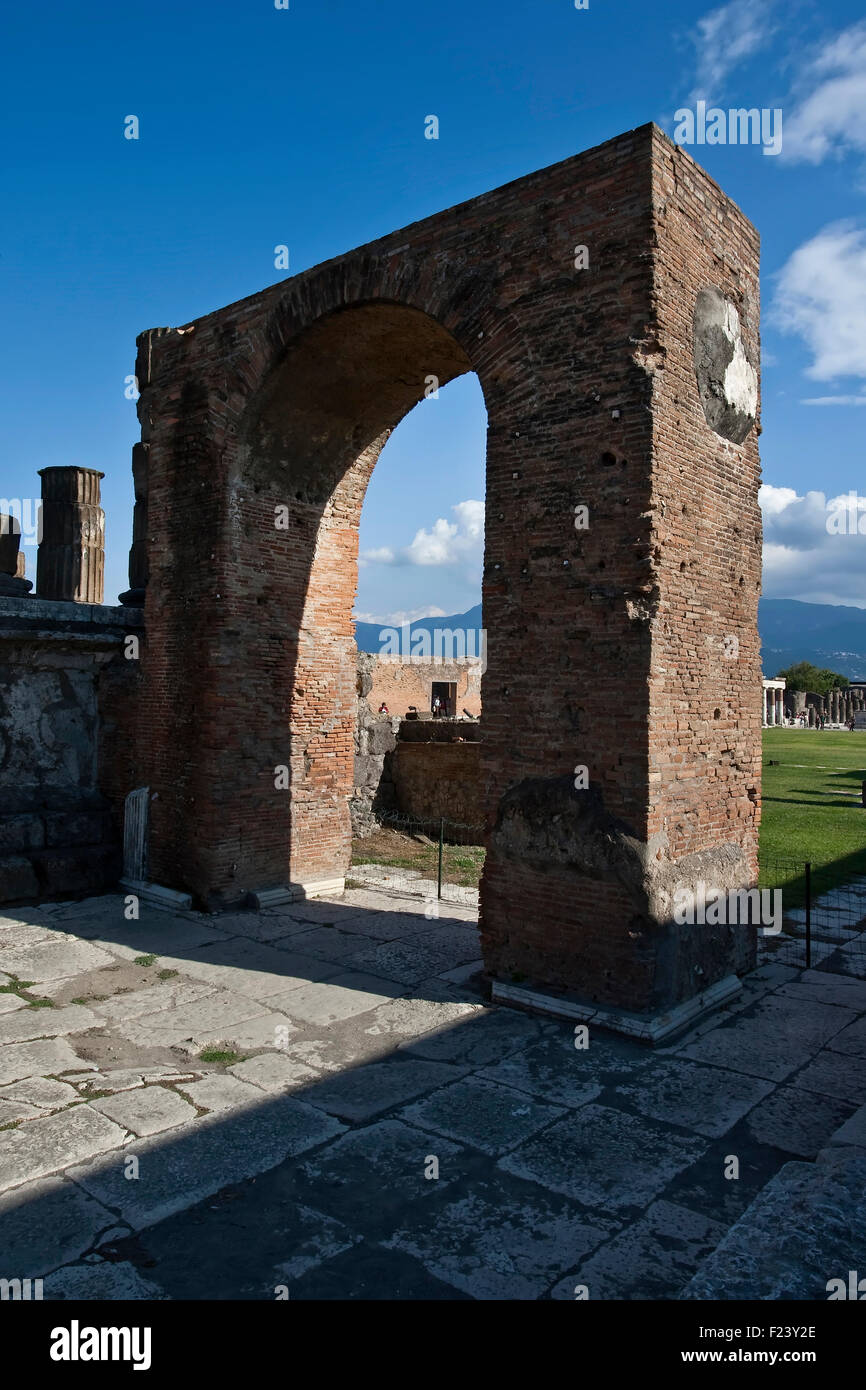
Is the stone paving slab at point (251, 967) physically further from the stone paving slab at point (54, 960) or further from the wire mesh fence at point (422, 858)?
the wire mesh fence at point (422, 858)

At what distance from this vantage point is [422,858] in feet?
39.1

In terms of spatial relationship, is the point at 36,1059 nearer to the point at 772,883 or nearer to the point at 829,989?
the point at 829,989

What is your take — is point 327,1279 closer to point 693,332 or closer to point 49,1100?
point 49,1100

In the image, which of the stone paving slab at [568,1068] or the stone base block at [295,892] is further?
the stone base block at [295,892]

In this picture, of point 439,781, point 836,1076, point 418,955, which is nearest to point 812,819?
point 439,781

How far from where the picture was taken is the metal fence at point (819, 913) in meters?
7.52

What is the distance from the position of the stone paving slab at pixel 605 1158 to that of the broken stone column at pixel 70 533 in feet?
43.4

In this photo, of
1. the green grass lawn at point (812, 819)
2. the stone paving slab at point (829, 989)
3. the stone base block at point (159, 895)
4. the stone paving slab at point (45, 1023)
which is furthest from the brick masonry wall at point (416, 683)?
the stone paving slab at point (45, 1023)

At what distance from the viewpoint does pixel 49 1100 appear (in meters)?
4.71

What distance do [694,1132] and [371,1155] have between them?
167cm

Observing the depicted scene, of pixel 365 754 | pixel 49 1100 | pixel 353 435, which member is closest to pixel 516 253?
pixel 353 435

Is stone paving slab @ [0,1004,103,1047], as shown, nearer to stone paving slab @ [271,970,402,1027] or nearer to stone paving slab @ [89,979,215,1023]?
stone paving slab @ [89,979,215,1023]

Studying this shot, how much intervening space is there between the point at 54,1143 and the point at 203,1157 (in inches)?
30.4

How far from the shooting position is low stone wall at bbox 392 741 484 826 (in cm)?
1364
